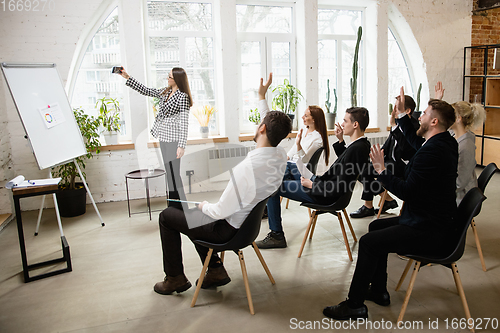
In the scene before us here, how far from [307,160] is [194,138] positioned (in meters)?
2.19

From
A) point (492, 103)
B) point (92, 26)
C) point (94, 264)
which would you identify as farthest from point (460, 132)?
point (92, 26)

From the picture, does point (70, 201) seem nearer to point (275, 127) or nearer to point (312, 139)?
point (312, 139)

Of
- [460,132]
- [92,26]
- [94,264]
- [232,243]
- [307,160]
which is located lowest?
[94,264]

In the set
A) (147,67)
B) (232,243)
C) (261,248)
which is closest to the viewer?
(232,243)

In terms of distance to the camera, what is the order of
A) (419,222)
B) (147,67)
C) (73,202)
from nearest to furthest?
1. (419,222)
2. (73,202)
3. (147,67)

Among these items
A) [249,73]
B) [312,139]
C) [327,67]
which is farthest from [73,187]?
[327,67]

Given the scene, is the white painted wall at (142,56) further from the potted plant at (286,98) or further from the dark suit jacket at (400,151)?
the dark suit jacket at (400,151)

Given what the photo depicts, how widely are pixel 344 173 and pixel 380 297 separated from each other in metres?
0.91

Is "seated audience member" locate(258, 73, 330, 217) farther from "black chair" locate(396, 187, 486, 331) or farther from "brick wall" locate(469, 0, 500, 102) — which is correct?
"brick wall" locate(469, 0, 500, 102)

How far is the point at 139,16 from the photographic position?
4.89m

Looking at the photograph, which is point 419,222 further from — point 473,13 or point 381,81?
point 473,13

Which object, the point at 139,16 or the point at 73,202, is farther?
the point at 139,16

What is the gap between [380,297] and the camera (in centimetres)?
241

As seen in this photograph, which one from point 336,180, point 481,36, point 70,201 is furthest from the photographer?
point 481,36
